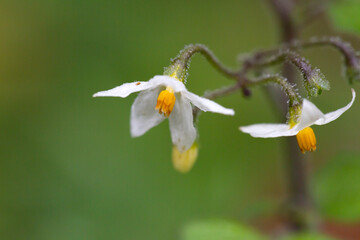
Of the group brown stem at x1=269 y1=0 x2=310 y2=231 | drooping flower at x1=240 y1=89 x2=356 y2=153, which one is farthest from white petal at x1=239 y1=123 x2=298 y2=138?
brown stem at x1=269 y1=0 x2=310 y2=231

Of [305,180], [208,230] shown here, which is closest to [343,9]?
[305,180]

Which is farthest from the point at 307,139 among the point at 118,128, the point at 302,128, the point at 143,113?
the point at 118,128

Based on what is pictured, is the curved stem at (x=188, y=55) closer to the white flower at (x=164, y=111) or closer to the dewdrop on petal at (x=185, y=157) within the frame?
the white flower at (x=164, y=111)

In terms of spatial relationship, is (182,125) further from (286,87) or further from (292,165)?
(292,165)

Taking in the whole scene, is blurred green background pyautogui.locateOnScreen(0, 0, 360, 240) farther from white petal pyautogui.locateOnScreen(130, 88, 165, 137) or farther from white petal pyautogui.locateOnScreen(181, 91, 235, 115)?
white petal pyautogui.locateOnScreen(181, 91, 235, 115)

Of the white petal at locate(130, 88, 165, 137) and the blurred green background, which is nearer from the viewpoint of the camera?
the white petal at locate(130, 88, 165, 137)

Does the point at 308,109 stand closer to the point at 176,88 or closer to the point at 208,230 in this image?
the point at 176,88

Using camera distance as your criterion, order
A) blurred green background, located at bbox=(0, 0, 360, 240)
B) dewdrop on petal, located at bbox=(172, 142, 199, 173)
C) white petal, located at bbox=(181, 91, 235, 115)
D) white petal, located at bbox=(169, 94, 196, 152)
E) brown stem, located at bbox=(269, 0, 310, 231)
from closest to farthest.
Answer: white petal, located at bbox=(181, 91, 235, 115), white petal, located at bbox=(169, 94, 196, 152), dewdrop on petal, located at bbox=(172, 142, 199, 173), brown stem, located at bbox=(269, 0, 310, 231), blurred green background, located at bbox=(0, 0, 360, 240)
